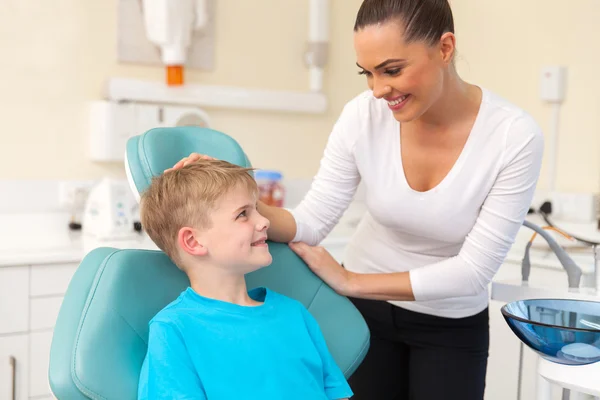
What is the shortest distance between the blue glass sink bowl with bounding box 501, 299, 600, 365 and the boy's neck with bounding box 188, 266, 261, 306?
1.61ft

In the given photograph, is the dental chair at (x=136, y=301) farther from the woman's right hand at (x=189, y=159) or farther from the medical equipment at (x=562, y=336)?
the medical equipment at (x=562, y=336)

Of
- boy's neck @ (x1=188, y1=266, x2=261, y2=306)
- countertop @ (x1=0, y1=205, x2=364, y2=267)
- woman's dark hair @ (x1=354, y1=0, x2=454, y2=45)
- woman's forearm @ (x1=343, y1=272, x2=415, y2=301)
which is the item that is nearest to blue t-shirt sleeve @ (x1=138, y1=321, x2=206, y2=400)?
boy's neck @ (x1=188, y1=266, x2=261, y2=306)

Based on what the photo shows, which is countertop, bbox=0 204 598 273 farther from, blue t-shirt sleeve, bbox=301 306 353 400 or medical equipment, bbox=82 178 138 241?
blue t-shirt sleeve, bbox=301 306 353 400

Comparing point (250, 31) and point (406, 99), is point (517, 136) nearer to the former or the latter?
point (406, 99)

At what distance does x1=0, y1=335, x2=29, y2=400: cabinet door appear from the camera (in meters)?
2.35

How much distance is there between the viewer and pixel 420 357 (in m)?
1.58

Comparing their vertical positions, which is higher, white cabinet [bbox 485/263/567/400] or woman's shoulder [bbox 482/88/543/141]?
woman's shoulder [bbox 482/88/543/141]

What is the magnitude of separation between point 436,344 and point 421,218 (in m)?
0.29

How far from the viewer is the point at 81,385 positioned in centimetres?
112

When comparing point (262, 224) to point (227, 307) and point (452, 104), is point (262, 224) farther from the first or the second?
point (452, 104)

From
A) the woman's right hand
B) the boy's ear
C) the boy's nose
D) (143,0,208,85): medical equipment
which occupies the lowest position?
the boy's ear

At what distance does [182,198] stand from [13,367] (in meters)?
1.36

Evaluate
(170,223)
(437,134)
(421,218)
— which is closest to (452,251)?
(421,218)

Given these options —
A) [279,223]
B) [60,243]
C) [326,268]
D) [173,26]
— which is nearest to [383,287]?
[326,268]
